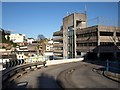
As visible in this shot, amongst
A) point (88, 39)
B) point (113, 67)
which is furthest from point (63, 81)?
point (88, 39)

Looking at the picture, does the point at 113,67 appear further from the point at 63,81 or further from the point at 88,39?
the point at 88,39

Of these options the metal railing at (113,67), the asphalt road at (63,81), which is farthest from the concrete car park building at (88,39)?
the asphalt road at (63,81)

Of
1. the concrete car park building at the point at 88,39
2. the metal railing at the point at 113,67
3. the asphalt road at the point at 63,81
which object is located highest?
the concrete car park building at the point at 88,39

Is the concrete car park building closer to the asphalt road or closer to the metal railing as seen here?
the metal railing

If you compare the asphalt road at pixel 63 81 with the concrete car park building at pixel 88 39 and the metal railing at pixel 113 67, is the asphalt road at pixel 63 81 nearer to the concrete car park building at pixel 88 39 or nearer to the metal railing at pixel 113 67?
the metal railing at pixel 113 67

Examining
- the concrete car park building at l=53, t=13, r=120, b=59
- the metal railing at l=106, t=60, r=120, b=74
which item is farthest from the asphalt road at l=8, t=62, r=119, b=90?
the concrete car park building at l=53, t=13, r=120, b=59

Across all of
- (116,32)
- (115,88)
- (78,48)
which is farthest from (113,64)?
(78,48)

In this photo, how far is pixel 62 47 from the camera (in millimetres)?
79438

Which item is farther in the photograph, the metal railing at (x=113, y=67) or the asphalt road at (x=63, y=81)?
the metal railing at (x=113, y=67)

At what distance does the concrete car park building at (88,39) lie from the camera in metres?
56.0

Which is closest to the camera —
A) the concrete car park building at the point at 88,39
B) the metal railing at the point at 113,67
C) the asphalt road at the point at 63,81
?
the asphalt road at the point at 63,81

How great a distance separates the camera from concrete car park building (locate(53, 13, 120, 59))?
184 ft

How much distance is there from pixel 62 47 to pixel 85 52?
19.3 meters

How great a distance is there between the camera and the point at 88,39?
2361 inches
